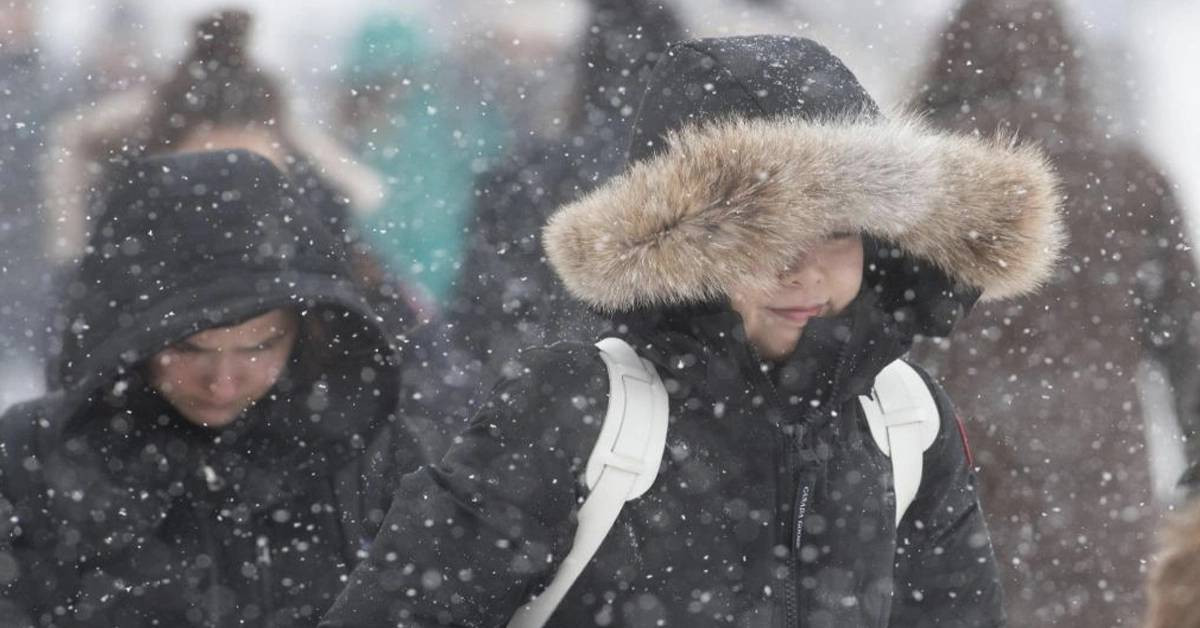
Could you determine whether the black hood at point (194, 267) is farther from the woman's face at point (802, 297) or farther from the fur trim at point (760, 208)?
the woman's face at point (802, 297)

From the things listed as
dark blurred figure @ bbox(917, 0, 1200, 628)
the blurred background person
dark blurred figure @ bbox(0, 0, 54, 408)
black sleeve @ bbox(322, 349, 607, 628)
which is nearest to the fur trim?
black sleeve @ bbox(322, 349, 607, 628)

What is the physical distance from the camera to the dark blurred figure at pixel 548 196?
4.64 meters

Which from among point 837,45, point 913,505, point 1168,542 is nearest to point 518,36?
point 837,45

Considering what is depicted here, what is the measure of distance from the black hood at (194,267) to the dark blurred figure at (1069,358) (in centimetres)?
151

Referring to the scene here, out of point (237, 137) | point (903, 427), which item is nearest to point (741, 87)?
point (903, 427)

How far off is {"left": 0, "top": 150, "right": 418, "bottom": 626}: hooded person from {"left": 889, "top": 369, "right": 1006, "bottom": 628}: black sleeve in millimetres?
1040

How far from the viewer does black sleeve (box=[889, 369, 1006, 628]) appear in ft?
10.00

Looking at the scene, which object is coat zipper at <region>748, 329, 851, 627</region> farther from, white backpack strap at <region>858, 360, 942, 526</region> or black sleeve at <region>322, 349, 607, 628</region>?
black sleeve at <region>322, 349, 607, 628</region>

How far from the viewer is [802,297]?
9.37 feet

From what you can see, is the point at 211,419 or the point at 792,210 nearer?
the point at 792,210

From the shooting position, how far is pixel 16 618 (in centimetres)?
324

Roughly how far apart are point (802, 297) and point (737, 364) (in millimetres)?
153

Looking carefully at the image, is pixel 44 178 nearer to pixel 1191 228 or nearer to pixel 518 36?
pixel 518 36

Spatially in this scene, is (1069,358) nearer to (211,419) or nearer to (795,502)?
(795,502)
